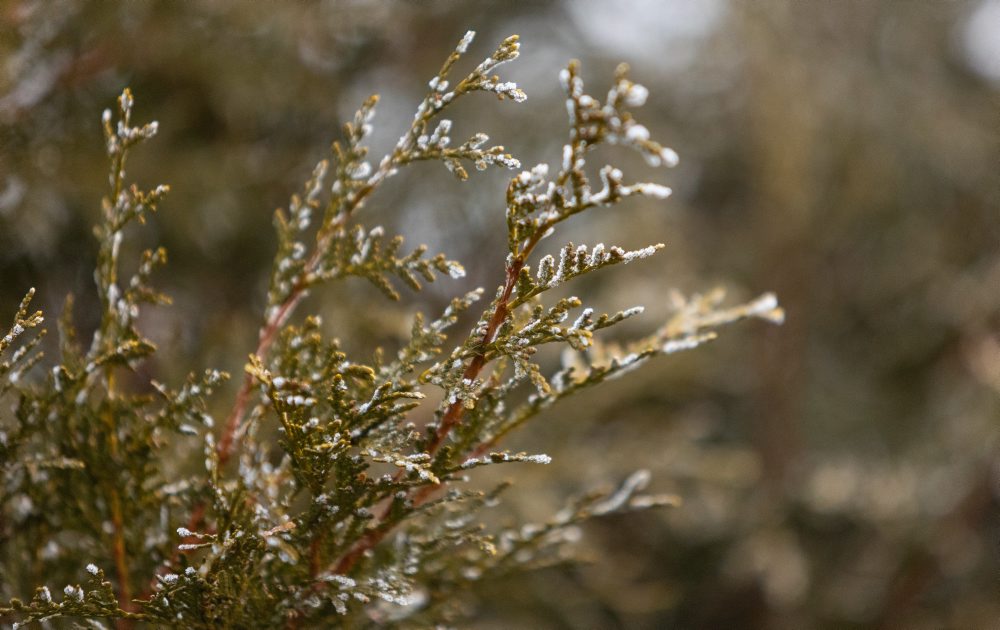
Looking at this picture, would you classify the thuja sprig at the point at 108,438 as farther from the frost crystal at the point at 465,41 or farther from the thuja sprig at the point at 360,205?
the frost crystal at the point at 465,41

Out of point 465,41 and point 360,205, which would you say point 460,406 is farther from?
point 465,41

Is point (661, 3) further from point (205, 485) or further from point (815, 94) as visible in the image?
point (205, 485)

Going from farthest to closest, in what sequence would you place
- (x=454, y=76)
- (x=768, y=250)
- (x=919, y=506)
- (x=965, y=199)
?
(x=965, y=199)
(x=768, y=250)
(x=919, y=506)
(x=454, y=76)

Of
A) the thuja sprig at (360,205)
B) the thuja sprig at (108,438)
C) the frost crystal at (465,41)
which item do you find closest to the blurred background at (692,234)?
the thuja sprig at (108,438)

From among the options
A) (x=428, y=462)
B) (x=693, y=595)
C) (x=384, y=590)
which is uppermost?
(x=693, y=595)

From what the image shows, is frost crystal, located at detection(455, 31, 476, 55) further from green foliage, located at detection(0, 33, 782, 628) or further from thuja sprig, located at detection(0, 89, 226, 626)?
thuja sprig, located at detection(0, 89, 226, 626)

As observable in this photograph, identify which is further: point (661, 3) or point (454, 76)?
point (661, 3)

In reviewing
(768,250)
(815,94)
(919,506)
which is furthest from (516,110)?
(919,506)

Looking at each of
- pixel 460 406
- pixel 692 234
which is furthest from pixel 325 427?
pixel 692 234
